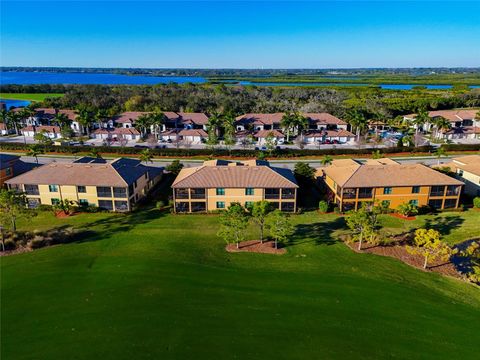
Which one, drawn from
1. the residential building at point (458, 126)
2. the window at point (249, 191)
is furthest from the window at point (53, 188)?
the residential building at point (458, 126)

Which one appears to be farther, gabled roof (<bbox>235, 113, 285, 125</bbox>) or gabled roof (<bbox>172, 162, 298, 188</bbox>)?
gabled roof (<bbox>235, 113, 285, 125</bbox>)

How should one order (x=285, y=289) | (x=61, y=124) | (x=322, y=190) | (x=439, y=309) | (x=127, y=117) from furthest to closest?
(x=127, y=117), (x=61, y=124), (x=322, y=190), (x=285, y=289), (x=439, y=309)

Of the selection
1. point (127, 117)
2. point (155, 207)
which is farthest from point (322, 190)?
point (127, 117)

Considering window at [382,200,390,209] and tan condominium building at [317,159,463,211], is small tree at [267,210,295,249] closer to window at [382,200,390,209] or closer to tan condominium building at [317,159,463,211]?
tan condominium building at [317,159,463,211]

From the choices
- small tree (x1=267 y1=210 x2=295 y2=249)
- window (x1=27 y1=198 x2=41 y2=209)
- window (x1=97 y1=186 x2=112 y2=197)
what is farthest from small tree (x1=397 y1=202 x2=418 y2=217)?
window (x1=27 y1=198 x2=41 y2=209)

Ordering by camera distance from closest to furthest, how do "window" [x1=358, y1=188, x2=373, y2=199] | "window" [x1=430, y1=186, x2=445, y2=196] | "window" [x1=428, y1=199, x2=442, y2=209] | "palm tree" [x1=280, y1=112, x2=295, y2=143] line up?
"window" [x1=358, y1=188, x2=373, y2=199] → "window" [x1=430, y1=186, x2=445, y2=196] → "window" [x1=428, y1=199, x2=442, y2=209] → "palm tree" [x1=280, y1=112, x2=295, y2=143]

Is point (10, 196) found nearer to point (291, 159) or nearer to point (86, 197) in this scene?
point (86, 197)
